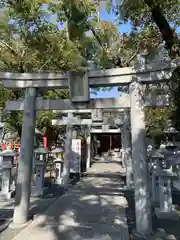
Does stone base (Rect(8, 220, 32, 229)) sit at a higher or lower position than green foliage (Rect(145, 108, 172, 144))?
lower

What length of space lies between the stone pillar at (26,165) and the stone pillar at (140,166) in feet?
7.25

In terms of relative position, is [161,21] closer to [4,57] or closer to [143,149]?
[143,149]

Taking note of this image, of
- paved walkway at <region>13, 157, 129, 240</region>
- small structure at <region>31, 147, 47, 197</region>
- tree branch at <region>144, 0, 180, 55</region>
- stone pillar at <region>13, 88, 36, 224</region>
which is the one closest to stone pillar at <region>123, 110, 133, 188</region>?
paved walkway at <region>13, 157, 129, 240</region>

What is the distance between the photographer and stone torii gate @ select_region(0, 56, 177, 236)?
393 centimetres

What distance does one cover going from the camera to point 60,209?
5180 millimetres

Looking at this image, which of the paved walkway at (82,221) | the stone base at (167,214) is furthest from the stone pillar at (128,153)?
the stone base at (167,214)

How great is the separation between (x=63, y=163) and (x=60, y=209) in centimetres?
424

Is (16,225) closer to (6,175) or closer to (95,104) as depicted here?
(95,104)

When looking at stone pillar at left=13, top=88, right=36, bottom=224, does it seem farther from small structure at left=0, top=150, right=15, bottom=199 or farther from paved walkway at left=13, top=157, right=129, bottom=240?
small structure at left=0, top=150, right=15, bottom=199

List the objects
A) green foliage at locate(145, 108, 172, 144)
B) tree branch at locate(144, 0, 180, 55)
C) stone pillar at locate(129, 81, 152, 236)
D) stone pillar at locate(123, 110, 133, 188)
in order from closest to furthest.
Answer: tree branch at locate(144, 0, 180, 55)
stone pillar at locate(129, 81, 152, 236)
stone pillar at locate(123, 110, 133, 188)
green foliage at locate(145, 108, 172, 144)

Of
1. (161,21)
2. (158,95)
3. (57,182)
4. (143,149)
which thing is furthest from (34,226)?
(57,182)

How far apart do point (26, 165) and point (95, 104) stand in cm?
199

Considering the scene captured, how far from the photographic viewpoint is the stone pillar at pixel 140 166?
3832mm

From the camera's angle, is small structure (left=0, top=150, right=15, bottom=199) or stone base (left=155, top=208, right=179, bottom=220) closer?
stone base (left=155, top=208, right=179, bottom=220)
